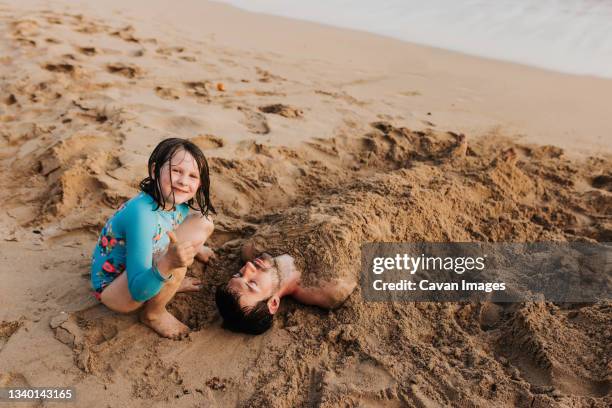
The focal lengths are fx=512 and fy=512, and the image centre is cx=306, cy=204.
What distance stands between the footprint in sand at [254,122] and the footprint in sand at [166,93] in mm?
561

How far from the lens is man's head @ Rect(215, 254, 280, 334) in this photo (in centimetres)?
218

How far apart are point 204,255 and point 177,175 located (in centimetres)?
64

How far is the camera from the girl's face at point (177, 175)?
2.11 meters

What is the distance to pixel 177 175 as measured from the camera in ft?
6.94

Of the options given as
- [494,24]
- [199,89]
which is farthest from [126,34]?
[494,24]

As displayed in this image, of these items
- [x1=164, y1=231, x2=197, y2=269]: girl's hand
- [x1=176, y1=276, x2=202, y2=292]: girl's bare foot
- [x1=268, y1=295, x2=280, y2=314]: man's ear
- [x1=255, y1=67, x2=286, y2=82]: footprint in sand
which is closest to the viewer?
[x1=164, y1=231, x2=197, y2=269]: girl's hand

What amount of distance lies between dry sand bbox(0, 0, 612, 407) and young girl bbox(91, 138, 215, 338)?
139mm

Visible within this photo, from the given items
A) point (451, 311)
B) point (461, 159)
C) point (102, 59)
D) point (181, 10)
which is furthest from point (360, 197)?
point (181, 10)

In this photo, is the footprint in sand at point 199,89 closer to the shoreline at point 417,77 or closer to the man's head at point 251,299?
the shoreline at point 417,77

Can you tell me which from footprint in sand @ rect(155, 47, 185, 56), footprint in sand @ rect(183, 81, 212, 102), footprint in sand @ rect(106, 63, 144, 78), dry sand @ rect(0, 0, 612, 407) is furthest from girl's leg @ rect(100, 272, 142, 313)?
footprint in sand @ rect(155, 47, 185, 56)

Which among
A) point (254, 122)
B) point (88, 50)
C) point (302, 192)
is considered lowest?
point (302, 192)

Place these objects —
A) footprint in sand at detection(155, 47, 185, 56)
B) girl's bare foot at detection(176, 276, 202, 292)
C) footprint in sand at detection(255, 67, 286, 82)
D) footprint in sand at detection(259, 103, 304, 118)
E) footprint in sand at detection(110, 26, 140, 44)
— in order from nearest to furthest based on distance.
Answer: girl's bare foot at detection(176, 276, 202, 292) < footprint in sand at detection(259, 103, 304, 118) < footprint in sand at detection(255, 67, 286, 82) < footprint in sand at detection(155, 47, 185, 56) < footprint in sand at detection(110, 26, 140, 44)

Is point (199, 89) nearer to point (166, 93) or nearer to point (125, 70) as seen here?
point (166, 93)

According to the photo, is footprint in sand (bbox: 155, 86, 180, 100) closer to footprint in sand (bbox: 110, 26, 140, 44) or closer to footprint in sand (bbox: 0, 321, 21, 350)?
footprint in sand (bbox: 110, 26, 140, 44)
